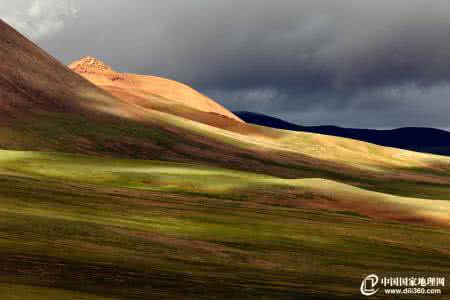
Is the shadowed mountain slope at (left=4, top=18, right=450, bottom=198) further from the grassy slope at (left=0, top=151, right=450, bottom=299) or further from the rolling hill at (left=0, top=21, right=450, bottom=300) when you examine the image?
the grassy slope at (left=0, top=151, right=450, bottom=299)

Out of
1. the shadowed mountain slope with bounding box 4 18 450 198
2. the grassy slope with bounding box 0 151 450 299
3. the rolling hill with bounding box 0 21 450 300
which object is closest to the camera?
the grassy slope with bounding box 0 151 450 299

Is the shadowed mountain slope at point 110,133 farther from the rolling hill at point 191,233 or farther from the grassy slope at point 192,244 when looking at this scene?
the grassy slope at point 192,244

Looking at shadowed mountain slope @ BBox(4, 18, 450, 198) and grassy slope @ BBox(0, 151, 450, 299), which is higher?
shadowed mountain slope @ BBox(4, 18, 450, 198)

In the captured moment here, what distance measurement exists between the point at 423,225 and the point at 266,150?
9657cm

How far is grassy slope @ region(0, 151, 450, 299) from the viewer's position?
28.8 meters

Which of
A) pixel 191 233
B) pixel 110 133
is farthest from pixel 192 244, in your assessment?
pixel 110 133

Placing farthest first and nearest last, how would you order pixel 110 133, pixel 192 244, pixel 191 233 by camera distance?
1. pixel 110 133
2. pixel 191 233
3. pixel 192 244

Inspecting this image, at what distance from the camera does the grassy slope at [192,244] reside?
2884 cm

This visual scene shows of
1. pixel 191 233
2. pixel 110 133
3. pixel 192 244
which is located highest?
pixel 110 133

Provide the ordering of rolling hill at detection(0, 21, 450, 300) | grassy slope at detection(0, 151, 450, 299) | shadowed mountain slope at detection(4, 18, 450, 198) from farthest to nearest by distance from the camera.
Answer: shadowed mountain slope at detection(4, 18, 450, 198) → rolling hill at detection(0, 21, 450, 300) → grassy slope at detection(0, 151, 450, 299)

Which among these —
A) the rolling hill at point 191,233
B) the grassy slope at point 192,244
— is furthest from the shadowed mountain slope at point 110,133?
the grassy slope at point 192,244

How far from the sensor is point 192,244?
41531 mm

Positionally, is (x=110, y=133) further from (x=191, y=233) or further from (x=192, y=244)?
(x=192, y=244)

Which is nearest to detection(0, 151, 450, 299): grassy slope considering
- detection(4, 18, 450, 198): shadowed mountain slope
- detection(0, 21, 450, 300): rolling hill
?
detection(0, 21, 450, 300): rolling hill
